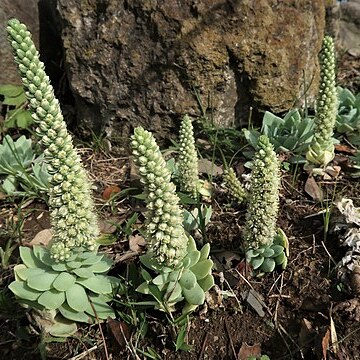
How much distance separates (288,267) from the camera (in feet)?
9.54

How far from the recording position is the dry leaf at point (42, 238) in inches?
124

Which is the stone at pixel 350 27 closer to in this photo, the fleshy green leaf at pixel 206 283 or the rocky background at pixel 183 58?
the rocky background at pixel 183 58

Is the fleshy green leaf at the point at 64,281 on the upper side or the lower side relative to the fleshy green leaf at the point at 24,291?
upper

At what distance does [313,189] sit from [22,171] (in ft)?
6.76

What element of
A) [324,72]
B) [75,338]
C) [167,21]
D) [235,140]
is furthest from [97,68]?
[75,338]

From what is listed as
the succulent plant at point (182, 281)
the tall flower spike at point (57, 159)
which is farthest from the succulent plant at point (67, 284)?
the succulent plant at point (182, 281)

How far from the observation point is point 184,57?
3643 millimetres

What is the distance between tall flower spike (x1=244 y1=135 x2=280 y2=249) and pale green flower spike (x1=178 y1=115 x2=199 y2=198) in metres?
0.60

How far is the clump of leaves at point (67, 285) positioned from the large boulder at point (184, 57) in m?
1.61

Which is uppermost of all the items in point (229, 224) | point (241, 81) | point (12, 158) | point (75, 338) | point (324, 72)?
point (324, 72)

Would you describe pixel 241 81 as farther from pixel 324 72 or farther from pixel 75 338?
pixel 75 338

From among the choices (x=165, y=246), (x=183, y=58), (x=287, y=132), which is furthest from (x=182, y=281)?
(x=183, y=58)

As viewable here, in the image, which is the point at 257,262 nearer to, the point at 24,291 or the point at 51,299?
the point at 51,299

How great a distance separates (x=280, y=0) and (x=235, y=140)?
43.0 inches
